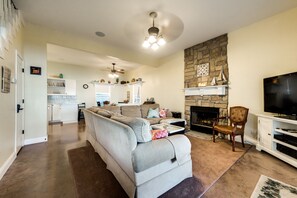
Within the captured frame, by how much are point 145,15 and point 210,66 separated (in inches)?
95.8

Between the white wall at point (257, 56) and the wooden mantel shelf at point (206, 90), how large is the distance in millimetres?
222

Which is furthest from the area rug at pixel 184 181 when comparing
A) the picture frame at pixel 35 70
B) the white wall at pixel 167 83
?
the white wall at pixel 167 83

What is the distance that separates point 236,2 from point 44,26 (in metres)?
4.22

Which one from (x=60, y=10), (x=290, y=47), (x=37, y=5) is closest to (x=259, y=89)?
(x=290, y=47)

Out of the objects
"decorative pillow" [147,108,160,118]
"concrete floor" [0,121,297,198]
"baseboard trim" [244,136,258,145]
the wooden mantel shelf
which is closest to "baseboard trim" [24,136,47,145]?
"concrete floor" [0,121,297,198]

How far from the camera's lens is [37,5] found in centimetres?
244

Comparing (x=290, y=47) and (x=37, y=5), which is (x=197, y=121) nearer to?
(x=290, y=47)

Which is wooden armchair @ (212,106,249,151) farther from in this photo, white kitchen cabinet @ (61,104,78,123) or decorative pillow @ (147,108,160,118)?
white kitchen cabinet @ (61,104,78,123)

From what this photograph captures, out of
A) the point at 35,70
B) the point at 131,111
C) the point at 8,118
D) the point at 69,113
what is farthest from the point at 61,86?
the point at 8,118

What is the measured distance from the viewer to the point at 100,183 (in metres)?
1.70

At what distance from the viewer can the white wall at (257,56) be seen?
2.59 meters

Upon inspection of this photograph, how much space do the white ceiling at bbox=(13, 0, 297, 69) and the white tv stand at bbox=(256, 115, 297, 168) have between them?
2.20m

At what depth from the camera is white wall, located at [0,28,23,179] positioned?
187 cm

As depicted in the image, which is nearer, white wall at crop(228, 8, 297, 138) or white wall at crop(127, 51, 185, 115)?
white wall at crop(228, 8, 297, 138)
